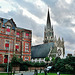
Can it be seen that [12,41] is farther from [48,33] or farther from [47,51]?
[48,33]

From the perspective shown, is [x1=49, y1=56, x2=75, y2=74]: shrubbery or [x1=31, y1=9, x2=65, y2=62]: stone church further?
[x1=31, y1=9, x2=65, y2=62]: stone church

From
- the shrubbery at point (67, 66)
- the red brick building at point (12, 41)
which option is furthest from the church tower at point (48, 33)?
the shrubbery at point (67, 66)

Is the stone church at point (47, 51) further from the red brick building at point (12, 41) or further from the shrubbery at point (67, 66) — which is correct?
the shrubbery at point (67, 66)

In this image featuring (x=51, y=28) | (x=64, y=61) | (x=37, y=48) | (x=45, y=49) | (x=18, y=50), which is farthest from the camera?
(x=51, y=28)

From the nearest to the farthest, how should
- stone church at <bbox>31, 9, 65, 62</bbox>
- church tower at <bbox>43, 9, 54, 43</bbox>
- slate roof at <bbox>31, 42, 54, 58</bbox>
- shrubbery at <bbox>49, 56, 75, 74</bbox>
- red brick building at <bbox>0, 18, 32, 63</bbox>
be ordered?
shrubbery at <bbox>49, 56, 75, 74</bbox>
red brick building at <bbox>0, 18, 32, 63</bbox>
stone church at <bbox>31, 9, 65, 62</bbox>
slate roof at <bbox>31, 42, 54, 58</bbox>
church tower at <bbox>43, 9, 54, 43</bbox>

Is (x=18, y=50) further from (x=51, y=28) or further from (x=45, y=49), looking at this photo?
(x=51, y=28)

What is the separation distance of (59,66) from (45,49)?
137 feet

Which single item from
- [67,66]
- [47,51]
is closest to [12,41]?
[67,66]

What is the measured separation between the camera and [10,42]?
39312 millimetres

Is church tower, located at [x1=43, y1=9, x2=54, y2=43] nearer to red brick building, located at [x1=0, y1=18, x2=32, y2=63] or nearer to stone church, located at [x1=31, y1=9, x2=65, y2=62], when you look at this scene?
stone church, located at [x1=31, y1=9, x2=65, y2=62]

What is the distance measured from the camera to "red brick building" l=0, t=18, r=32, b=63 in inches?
1482

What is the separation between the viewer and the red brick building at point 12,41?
37.6m

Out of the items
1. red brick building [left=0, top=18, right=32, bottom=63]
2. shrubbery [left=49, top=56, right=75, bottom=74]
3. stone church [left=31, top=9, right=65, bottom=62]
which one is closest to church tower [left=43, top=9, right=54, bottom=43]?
stone church [left=31, top=9, right=65, bottom=62]

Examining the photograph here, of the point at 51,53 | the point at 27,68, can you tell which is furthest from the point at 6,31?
the point at 51,53
